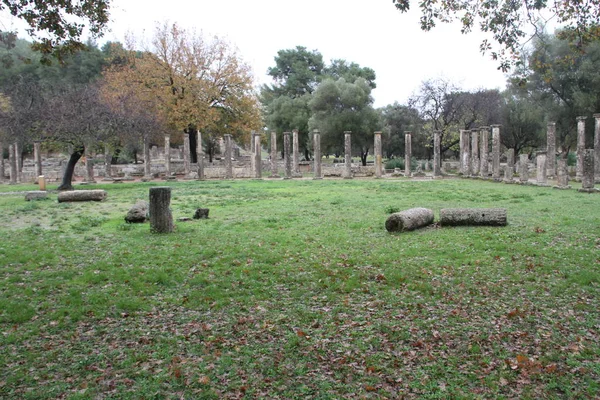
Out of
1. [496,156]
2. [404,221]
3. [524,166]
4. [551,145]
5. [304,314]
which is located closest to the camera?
[304,314]

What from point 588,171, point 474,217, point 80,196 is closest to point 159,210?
point 474,217

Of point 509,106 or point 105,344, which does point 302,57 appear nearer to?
point 509,106

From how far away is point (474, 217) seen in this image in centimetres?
1265

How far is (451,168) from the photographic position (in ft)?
176

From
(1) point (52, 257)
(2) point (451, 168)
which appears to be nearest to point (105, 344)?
(1) point (52, 257)

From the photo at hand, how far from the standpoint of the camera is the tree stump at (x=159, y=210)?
12.4 metres

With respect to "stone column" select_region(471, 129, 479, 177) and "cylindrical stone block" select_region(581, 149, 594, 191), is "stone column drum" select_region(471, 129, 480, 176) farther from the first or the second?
"cylindrical stone block" select_region(581, 149, 594, 191)

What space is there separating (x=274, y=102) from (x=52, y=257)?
5323 cm

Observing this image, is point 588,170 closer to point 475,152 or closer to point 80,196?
point 475,152

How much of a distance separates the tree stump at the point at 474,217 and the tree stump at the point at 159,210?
7.52 metres

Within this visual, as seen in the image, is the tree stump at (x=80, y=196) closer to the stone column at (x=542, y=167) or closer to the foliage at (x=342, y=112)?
the stone column at (x=542, y=167)

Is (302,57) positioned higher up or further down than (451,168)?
higher up

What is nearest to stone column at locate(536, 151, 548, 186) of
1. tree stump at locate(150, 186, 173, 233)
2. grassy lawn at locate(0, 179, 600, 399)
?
grassy lawn at locate(0, 179, 600, 399)

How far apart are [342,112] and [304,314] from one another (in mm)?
47559
